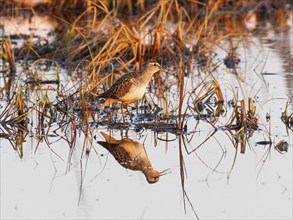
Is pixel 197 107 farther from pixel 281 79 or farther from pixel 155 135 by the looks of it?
pixel 281 79

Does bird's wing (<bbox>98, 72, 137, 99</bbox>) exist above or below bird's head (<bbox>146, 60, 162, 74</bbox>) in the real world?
below

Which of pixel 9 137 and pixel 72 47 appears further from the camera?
pixel 72 47

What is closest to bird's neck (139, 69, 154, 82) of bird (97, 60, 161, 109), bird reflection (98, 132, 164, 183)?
bird (97, 60, 161, 109)

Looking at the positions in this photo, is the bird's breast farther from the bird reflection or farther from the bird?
the bird reflection

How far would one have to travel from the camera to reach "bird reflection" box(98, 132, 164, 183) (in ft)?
20.3

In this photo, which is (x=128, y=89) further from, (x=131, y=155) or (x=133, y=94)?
(x=131, y=155)

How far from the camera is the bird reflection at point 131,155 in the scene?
6176 millimetres

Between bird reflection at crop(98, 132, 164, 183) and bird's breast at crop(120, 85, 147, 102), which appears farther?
bird's breast at crop(120, 85, 147, 102)

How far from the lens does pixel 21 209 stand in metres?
5.39

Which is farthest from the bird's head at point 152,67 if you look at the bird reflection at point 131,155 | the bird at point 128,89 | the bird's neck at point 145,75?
the bird reflection at point 131,155

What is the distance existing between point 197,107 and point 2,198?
306cm

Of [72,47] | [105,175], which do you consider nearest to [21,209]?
[105,175]

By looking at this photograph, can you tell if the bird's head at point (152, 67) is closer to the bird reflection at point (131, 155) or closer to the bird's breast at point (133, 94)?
the bird's breast at point (133, 94)

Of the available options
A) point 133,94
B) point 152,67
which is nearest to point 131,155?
point 133,94
